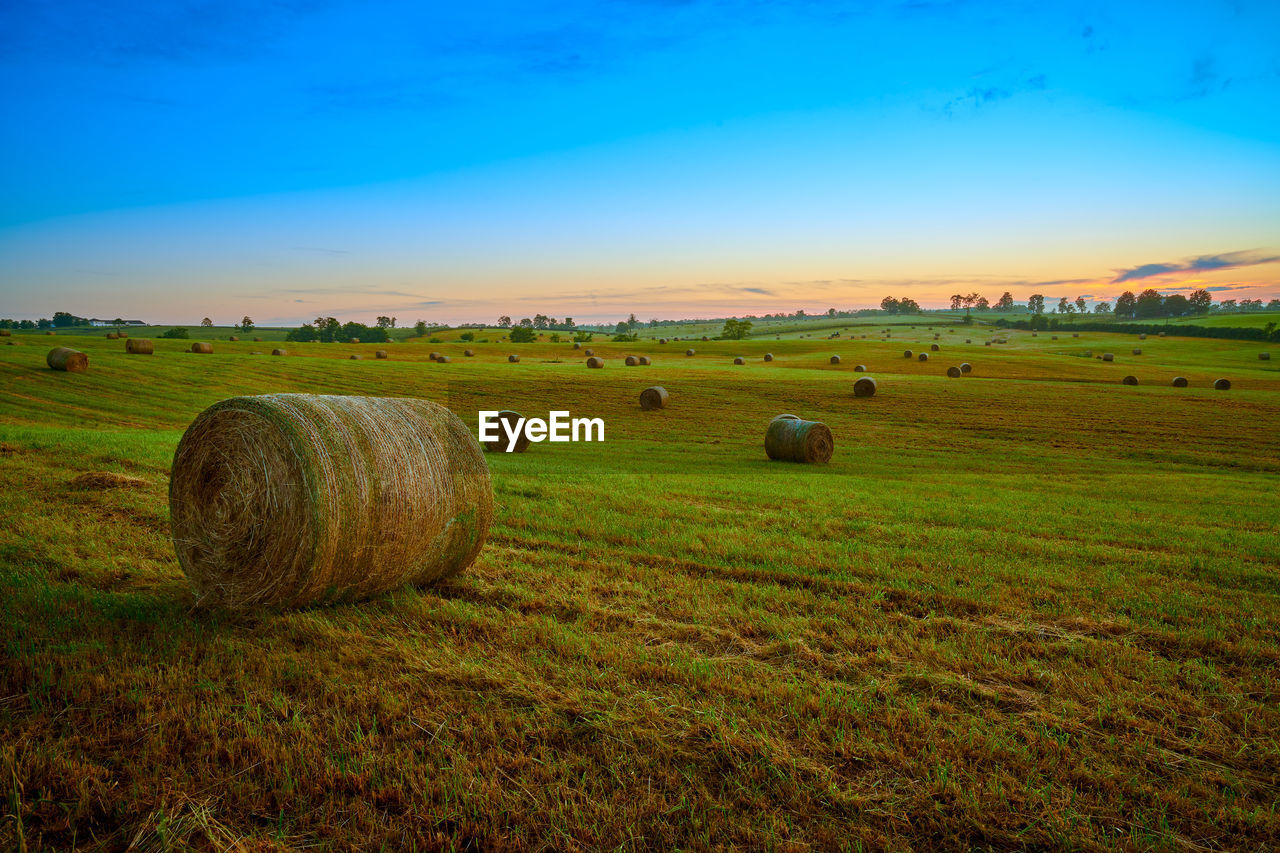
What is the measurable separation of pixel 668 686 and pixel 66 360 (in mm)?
39809

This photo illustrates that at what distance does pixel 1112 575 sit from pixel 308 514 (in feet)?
30.2

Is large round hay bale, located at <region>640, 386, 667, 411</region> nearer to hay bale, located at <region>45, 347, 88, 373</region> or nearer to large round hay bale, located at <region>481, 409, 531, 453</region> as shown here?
large round hay bale, located at <region>481, 409, 531, 453</region>

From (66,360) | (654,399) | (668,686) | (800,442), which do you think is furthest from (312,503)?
(66,360)

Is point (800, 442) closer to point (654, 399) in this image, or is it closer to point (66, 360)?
point (654, 399)

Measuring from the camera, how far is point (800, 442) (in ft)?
68.5

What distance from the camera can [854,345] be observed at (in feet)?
296

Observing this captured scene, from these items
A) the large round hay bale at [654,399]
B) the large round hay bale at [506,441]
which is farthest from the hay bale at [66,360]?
the large round hay bale at [654,399]

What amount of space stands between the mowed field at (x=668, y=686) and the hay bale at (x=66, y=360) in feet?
90.3

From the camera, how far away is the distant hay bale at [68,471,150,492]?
1082 cm

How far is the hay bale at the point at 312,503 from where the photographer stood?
256 inches

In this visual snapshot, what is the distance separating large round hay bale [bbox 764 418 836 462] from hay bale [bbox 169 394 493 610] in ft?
48.8

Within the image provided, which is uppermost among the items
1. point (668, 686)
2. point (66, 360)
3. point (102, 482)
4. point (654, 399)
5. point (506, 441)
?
point (66, 360)

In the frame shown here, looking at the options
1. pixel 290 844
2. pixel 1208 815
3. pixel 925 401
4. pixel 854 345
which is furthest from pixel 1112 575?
pixel 854 345

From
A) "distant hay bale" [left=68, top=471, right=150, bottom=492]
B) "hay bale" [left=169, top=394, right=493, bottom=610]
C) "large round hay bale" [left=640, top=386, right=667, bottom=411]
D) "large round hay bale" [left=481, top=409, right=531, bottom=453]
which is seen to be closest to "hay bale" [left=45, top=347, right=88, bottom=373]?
"large round hay bale" [left=481, top=409, right=531, bottom=453]
